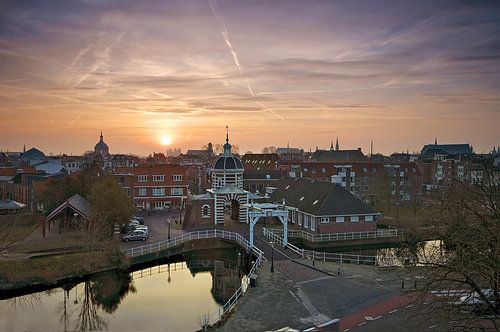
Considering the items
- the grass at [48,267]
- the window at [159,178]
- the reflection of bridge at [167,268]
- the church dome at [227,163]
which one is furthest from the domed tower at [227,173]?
the grass at [48,267]

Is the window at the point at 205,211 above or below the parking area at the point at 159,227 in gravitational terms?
above

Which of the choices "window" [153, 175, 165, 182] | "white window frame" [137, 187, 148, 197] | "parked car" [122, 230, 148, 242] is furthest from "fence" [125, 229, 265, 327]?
"window" [153, 175, 165, 182]

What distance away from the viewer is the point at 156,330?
81.5ft

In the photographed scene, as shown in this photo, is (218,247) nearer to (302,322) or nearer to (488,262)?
(302,322)

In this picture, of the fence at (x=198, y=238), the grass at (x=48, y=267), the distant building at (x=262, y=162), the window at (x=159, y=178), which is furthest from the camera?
the distant building at (x=262, y=162)

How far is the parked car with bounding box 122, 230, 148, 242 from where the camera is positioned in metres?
43.3

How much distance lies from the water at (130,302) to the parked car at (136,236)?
555cm

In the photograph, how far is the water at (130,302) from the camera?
85.7 feet

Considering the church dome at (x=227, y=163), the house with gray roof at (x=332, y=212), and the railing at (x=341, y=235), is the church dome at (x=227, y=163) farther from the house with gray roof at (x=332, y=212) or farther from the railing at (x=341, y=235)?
the railing at (x=341, y=235)

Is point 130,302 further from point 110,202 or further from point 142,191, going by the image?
point 142,191

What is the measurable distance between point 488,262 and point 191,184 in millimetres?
87327

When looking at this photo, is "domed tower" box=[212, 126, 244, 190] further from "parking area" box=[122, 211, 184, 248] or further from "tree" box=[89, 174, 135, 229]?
"tree" box=[89, 174, 135, 229]

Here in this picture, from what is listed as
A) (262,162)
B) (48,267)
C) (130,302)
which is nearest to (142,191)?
(48,267)

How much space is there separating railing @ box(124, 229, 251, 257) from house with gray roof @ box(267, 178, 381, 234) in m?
6.38
